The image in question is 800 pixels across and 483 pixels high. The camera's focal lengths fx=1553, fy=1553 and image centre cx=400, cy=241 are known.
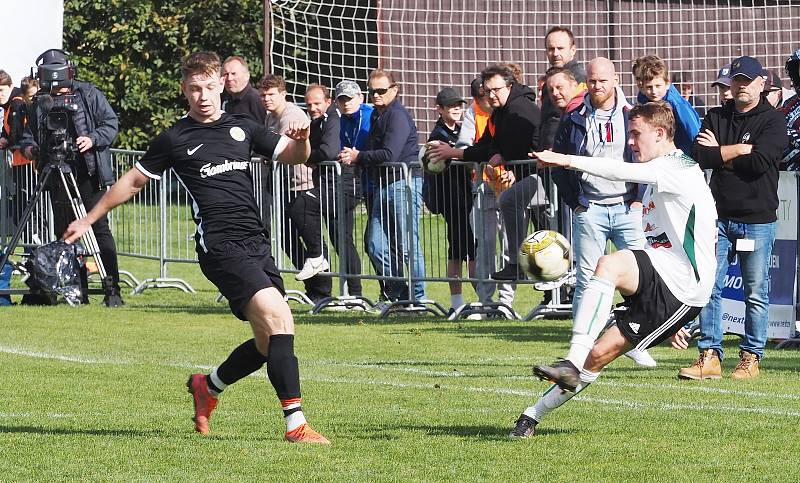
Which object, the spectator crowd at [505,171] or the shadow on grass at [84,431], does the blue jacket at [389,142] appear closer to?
the spectator crowd at [505,171]

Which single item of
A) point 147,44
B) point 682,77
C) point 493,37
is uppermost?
point 147,44

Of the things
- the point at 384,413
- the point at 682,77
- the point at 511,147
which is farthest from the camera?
the point at 682,77

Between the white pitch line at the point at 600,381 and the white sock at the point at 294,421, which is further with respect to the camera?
the white pitch line at the point at 600,381

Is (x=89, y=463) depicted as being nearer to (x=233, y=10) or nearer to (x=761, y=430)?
(x=761, y=430)

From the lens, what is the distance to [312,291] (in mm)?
16203

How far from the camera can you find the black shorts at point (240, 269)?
7.67 m

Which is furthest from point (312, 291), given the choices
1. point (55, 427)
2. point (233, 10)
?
point (233, 10)

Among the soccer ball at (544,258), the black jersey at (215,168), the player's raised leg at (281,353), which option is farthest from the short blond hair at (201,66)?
the soccer ball at (544,258)

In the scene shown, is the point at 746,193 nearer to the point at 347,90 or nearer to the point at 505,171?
the point at 505,171

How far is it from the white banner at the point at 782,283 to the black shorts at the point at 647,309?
470cm

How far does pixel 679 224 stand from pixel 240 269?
2235 millimetres

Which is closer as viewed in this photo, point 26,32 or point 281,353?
point 281,353

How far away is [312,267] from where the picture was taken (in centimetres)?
1559

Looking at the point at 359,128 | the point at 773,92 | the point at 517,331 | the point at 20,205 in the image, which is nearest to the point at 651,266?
the point at 517,331
